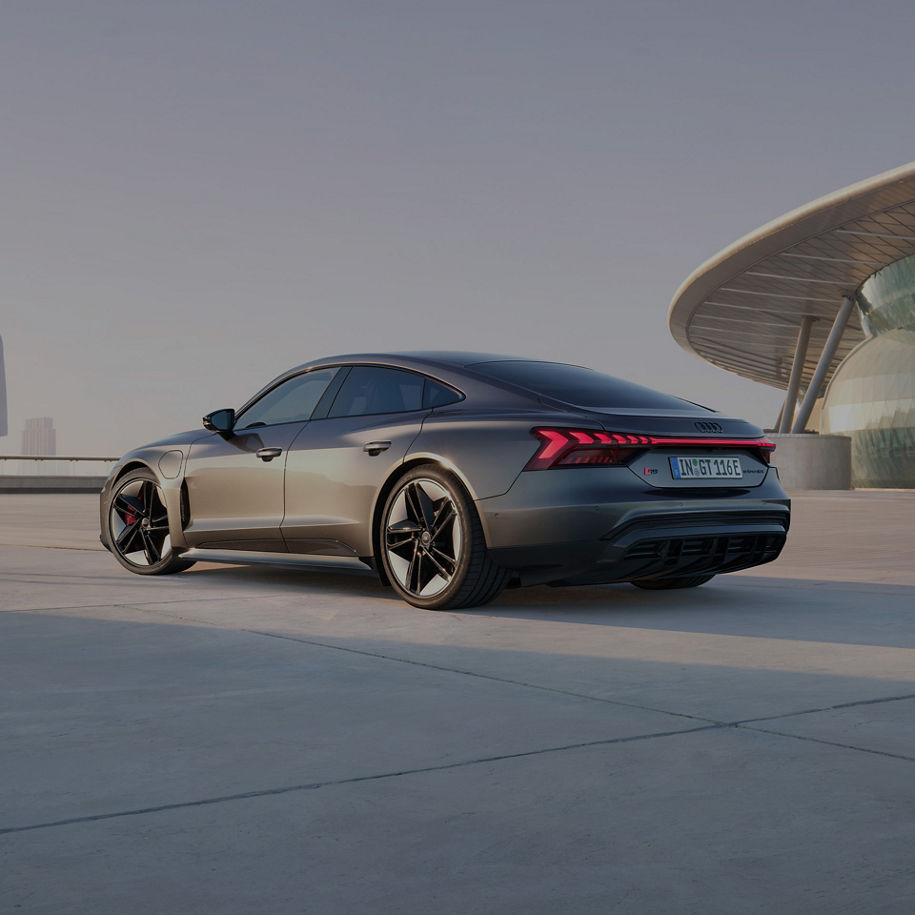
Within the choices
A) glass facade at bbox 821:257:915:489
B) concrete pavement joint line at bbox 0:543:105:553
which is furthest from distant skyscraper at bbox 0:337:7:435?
glass facade at bbox 821:257:915:489

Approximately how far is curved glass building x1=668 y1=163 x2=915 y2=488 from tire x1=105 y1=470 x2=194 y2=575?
97.3ft

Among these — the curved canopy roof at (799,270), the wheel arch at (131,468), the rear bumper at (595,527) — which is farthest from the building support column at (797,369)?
the rear bumper at (595,527)

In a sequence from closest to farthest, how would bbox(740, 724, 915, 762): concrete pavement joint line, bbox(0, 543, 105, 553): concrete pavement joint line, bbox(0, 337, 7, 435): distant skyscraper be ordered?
bbox(740, 724, 915, 762): concrete pavement joint line < bbox(0, 543, 105, 553): concrete pavement joint line < bbox(0, 337, 7, 435): distant skyscraper

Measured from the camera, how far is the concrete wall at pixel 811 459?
40094 millimetres

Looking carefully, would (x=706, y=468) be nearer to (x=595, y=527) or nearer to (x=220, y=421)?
(x=595, y=527)

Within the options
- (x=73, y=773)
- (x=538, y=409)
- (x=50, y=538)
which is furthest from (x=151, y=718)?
(x=50, y=538)

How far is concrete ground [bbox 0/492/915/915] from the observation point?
8.21 ft

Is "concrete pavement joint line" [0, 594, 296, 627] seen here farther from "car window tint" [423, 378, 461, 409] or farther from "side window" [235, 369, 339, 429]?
"car window tint" [423, 378, 461, 409]

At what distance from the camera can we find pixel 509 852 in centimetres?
269

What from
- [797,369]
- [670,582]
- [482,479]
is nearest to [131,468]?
[482,479]

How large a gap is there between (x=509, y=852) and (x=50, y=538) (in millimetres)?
11395

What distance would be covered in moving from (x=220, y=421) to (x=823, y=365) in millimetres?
41037

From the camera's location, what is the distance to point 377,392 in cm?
758

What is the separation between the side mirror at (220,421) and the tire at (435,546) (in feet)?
5.34
